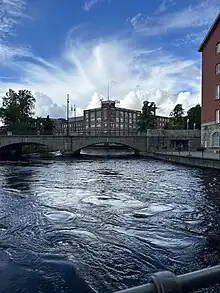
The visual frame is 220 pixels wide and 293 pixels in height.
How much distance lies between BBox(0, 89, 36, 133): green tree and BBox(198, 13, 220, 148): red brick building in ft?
160

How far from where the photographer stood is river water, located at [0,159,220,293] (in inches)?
247

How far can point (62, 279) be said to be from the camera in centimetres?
625

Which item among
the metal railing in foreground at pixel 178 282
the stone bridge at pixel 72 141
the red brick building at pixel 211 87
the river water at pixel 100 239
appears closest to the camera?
the metal railing in foreground at pixel 178 282

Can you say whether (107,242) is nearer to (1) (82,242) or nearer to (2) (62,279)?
(1) (82,242)

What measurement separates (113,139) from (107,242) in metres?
52.0

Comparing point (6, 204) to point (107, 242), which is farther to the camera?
point (6, 204)

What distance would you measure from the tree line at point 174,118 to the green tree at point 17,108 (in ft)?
110

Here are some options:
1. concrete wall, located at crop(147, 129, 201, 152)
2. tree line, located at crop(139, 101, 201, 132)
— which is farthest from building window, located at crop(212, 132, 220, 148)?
tree line, located at crop(139, 101, 201, 132)

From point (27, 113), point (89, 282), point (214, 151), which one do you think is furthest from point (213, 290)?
point (27, 113)

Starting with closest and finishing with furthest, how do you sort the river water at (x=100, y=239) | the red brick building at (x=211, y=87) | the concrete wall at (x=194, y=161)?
the river water at (x=100, y=239) < the concrete wall at (x=194, y=161) < the red brick building at (x=211, y=87)

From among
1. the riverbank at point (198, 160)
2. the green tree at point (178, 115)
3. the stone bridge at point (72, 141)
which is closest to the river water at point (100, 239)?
the riverbank at point (198, 160)

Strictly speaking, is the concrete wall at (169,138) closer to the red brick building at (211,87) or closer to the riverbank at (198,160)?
the red brick building at (211,87)

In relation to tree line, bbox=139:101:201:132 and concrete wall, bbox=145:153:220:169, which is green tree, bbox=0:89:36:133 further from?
concrete wall, bbox=145:153:220:169

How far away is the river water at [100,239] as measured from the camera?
6273mm
